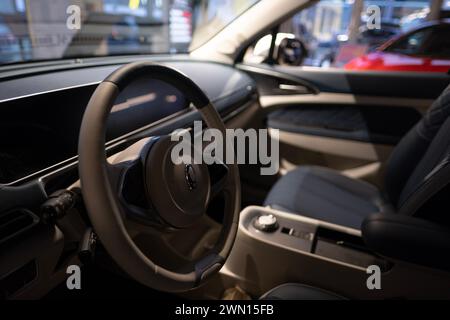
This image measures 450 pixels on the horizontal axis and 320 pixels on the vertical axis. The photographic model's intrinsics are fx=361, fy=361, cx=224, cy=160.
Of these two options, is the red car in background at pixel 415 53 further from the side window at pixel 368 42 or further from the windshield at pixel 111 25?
the windshield at pixel 111 25

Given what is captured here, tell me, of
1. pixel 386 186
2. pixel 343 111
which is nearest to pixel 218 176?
pixel 386 186

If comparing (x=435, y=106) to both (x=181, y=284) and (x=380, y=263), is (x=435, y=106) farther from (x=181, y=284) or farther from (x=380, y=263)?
(x=181, y=284)

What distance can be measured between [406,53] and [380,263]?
1524 mm

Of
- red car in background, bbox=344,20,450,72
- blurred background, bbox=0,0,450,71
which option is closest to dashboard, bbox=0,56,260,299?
blurred background, bbox=0,0,450,71

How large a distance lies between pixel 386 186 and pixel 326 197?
243 mm

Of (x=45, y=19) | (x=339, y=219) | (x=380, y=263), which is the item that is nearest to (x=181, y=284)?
(x=380, y=263)

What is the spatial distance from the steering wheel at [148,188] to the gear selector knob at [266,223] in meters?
0.28

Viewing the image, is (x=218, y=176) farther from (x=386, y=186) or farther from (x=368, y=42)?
(x=368, y=42)

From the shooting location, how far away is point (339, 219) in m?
1.31

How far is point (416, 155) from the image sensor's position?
1.25 meters

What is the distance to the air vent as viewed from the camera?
0.66 meters

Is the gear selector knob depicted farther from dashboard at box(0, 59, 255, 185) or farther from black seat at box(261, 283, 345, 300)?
dashboard at box(0, 59, 255, 185)

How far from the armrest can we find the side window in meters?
1.18

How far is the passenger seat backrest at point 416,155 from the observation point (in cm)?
111
